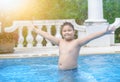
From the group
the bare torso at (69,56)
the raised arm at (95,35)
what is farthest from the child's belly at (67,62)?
the raised arm at (95,35)

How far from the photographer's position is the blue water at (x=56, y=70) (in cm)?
666

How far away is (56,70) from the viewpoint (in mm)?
7504

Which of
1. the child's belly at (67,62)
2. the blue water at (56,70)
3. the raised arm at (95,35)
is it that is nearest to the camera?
the raised arm at (95,35)

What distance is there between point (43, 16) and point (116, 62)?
9019 mm

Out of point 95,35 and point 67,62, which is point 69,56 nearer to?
point 67,62

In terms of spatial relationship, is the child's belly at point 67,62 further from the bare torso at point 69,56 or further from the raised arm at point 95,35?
the raised arm at point 95,35

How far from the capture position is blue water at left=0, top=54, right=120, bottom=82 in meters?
6.66

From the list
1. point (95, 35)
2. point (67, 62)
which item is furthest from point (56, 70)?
point (95, 35)

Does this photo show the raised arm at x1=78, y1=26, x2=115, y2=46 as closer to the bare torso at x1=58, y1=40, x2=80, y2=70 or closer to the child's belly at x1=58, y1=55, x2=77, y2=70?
the bare torso at x1=58, y1=40, x2=80, y2=70

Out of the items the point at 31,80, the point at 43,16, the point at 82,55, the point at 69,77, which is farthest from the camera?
the point at 43,16

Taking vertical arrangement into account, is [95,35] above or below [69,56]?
above

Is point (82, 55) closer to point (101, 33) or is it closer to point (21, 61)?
point (21, 61)

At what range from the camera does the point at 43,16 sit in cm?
1783

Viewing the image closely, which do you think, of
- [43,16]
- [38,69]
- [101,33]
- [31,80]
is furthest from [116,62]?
[43,16]
